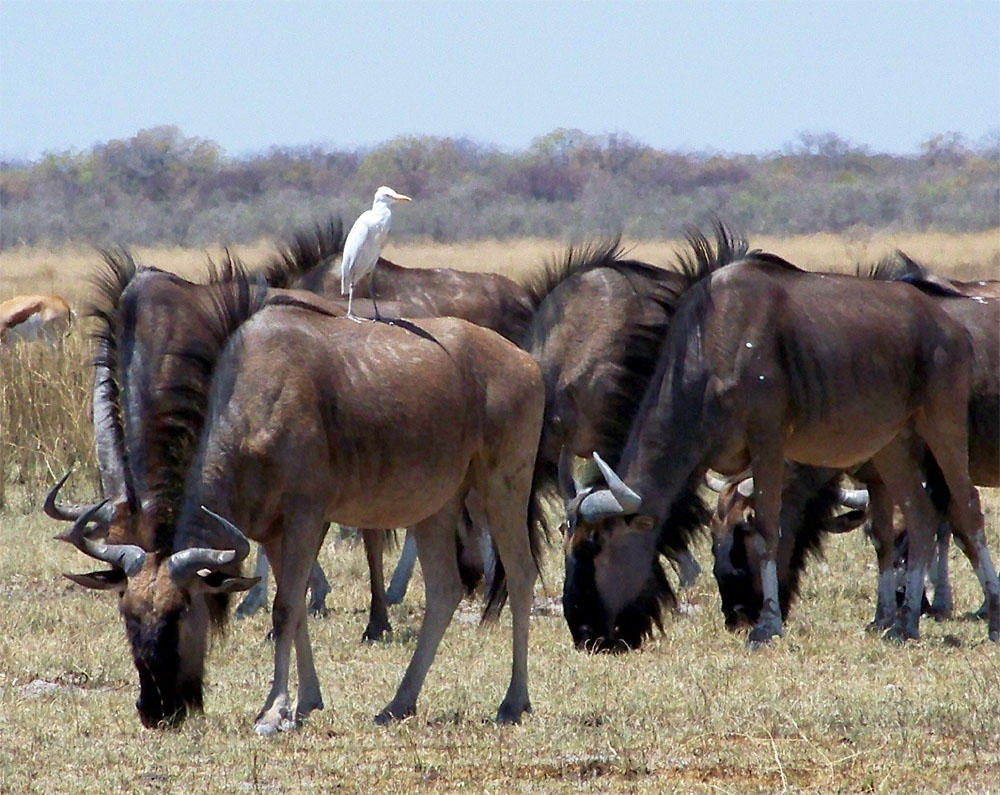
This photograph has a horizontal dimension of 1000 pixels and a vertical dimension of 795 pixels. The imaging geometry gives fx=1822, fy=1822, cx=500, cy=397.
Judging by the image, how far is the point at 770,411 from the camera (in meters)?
9.82

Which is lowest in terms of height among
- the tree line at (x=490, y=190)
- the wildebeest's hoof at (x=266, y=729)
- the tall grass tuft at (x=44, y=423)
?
the tree line at (x=490, y=190)

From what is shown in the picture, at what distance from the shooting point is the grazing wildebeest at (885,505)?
1057 centimetres

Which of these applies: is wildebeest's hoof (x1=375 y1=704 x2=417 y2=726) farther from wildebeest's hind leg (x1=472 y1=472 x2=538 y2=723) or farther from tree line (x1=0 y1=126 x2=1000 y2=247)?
tree line (x1=0 y1=126 x2=1000 y2=247)

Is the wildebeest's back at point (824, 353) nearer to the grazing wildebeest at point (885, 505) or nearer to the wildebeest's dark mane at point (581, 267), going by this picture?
the grazing wildebeest at point (885, 505)

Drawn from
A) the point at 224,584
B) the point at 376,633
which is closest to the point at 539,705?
the point at 224,584

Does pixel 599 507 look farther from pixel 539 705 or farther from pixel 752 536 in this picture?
pixel 539 705

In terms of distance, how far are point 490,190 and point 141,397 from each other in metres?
56.4

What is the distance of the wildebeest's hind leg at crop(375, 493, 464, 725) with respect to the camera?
A: 24.7 feet

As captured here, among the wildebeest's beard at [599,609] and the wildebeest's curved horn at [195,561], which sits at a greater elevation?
the wildebeest's curved horn at [195,561]

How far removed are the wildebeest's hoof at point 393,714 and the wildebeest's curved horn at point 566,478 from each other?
3.01 meters

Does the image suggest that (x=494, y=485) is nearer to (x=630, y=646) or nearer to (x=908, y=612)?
(x=630, y=646)

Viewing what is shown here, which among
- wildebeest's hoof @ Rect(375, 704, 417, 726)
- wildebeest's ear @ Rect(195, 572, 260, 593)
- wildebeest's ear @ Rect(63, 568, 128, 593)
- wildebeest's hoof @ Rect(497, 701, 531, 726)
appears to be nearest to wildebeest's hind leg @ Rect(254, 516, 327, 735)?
wildebeest's ear @ Rect(195, 572, 260, 593)

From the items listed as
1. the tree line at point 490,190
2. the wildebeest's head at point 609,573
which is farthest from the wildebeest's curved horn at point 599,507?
the tree line at point 490,190

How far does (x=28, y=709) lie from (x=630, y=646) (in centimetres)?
341
